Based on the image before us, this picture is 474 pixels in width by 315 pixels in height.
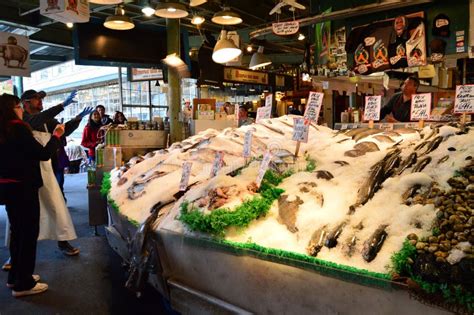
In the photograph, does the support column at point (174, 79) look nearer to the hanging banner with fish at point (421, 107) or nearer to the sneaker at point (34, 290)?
the sneaker at point (34, 290)

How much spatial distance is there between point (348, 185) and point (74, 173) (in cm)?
1448

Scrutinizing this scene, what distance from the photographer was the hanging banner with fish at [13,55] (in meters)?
9.67

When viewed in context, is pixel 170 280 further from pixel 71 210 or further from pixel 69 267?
pixel 71 210

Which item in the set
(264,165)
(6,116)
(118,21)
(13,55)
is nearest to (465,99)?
(264,165)

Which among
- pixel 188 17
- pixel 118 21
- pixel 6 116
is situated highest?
pixel 188 17

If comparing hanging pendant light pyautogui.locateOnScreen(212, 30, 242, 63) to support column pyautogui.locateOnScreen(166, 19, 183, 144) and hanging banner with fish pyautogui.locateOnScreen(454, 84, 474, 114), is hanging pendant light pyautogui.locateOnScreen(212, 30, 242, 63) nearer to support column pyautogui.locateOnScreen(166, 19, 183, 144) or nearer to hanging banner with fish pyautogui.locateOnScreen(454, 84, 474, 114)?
support column pyautogui.locateOnScreen(166, 19, 183, 144)

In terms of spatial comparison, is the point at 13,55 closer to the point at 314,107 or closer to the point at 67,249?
the point at 67,249

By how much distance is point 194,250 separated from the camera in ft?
8.84

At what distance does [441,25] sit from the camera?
6.15 m

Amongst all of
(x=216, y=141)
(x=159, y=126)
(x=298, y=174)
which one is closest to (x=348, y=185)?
(x=298, y=174)

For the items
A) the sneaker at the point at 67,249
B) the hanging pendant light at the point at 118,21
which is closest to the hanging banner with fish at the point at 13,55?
the hanging pendant light at the point at 118,21

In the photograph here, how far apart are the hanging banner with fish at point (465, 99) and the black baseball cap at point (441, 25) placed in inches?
134

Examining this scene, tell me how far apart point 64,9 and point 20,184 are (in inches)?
112

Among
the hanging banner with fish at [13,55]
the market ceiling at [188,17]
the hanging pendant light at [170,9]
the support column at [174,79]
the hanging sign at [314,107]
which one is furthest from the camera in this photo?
the market ceiling at [188,17]
